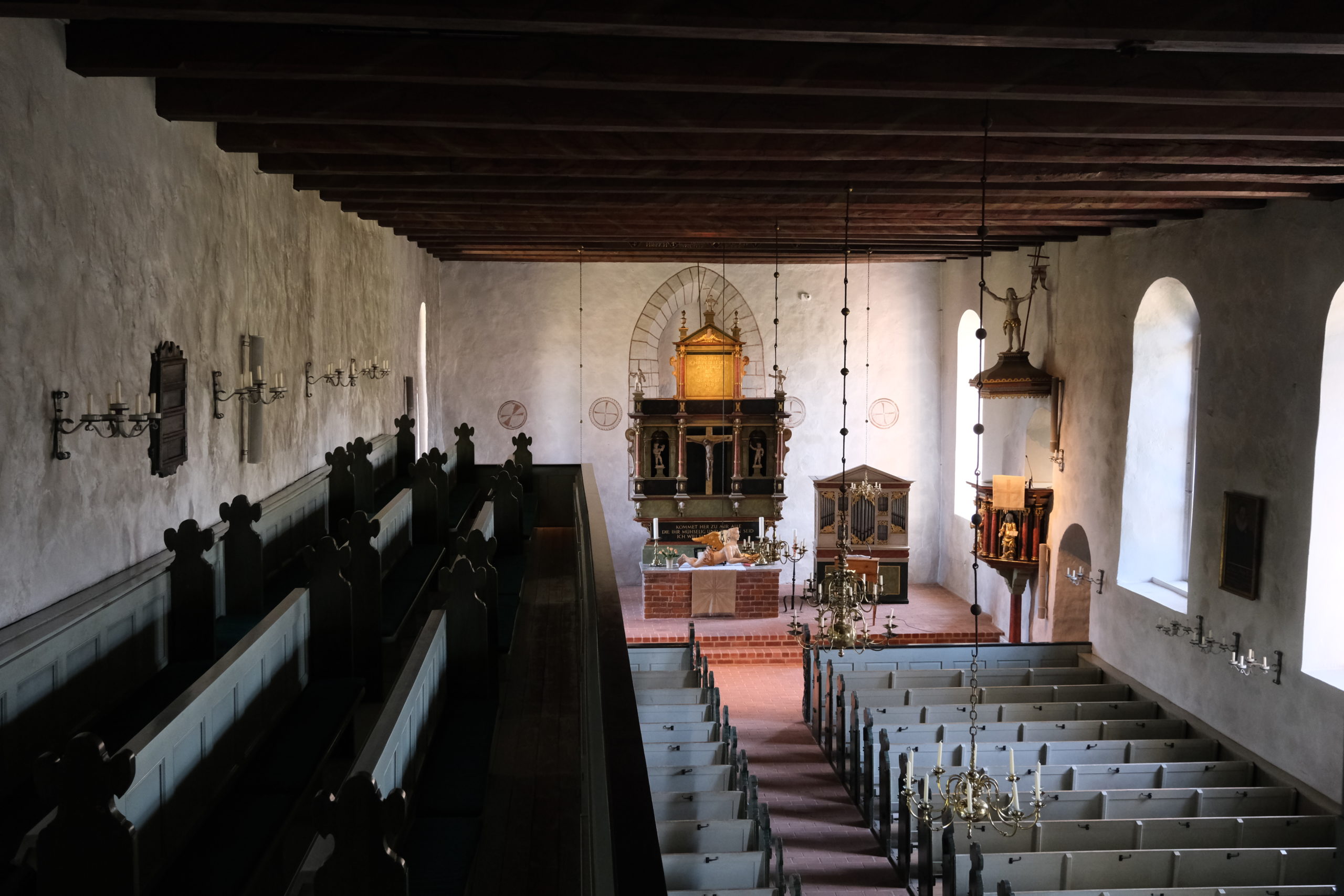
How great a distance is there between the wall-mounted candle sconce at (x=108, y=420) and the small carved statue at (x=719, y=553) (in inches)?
481

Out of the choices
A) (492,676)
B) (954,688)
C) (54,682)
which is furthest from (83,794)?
(954,688)

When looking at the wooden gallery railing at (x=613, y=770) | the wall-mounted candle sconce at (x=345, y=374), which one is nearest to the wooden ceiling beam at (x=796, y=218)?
the wall-mounted candle sconce at (x=345, y=374)

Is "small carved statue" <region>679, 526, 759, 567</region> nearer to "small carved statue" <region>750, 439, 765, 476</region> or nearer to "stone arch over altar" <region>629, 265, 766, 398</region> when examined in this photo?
"small carved statue" <region>750, 439, 765, 476</region>

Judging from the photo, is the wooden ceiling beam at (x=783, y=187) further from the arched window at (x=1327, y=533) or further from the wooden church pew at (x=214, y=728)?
the wooden church pew at (x=214, y=728)

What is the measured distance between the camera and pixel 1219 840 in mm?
8438

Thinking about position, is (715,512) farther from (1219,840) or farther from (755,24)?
(755,24)

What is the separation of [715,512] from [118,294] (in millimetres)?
13105

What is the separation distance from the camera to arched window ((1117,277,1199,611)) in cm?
1244

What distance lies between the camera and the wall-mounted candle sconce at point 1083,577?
13398 millimetres

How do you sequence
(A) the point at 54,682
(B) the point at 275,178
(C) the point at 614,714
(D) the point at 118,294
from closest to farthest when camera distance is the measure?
(C) the point at 614,714, (A) the point at 54,682, (D) the point at 118,294, (B) the point at 275,178

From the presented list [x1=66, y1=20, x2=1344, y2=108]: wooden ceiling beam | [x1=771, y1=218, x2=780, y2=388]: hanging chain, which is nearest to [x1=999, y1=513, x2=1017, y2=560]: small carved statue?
[x1=771, y1=218, x2=780, y2=388]: hanging chain

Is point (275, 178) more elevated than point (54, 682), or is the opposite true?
point (275, 178)

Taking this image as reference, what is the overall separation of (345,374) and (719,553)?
818 cm

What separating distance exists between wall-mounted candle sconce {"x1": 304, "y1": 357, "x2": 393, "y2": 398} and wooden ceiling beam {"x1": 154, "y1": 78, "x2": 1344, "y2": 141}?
3790mm
